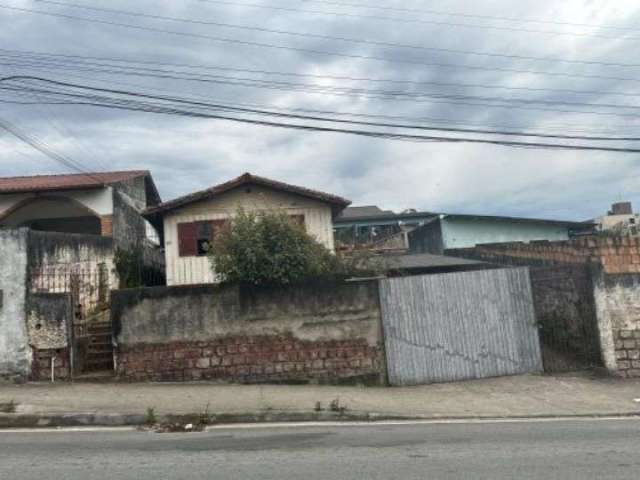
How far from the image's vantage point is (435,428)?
8.36 metres

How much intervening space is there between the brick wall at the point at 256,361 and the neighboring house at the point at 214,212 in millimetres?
6461

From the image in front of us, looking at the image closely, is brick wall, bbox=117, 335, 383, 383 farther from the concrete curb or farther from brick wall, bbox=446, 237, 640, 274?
brick wall, bbox=446, 237, 640, 274

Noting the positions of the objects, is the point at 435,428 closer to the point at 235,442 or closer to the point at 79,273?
the point at 235,442

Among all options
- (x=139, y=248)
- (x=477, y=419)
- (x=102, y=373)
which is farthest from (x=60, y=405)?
(x=139, y=248)

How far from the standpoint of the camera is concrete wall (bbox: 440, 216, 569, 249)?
2425 cm


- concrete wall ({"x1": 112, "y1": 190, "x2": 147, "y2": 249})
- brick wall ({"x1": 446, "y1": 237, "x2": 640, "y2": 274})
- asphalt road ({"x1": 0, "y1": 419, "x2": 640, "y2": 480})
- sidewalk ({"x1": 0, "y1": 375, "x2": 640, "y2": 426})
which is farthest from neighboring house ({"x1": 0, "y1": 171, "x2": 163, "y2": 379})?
brick wall ({"x1": 446, "y1": 237, "x2": 640, "y2": 274})

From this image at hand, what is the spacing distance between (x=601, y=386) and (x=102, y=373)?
9376 millimetres

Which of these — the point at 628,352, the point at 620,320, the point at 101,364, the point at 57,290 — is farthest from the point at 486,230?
the point at 57,290

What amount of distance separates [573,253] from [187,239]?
37.4ft

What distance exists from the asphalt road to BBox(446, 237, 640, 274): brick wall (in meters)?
9.23

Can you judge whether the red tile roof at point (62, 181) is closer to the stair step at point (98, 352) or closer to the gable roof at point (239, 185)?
the gable roof at point (239, 185)

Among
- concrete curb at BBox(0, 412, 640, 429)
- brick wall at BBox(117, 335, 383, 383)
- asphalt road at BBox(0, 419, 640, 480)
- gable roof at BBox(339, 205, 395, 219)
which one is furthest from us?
gable roof at BBox(339, 205, 395, 219)

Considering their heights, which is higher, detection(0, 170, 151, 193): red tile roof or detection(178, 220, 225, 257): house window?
detection(0, 170, 151, 193): red tile roof

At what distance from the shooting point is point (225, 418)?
352 inches
